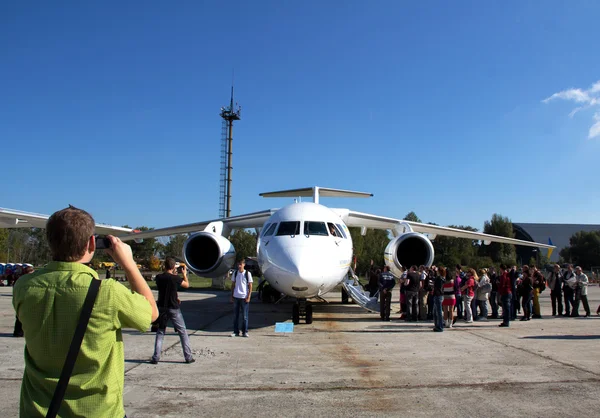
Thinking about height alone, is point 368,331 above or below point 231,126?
below

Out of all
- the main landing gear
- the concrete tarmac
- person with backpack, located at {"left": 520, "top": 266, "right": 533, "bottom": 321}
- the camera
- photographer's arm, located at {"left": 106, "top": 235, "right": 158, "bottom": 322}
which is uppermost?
the camera

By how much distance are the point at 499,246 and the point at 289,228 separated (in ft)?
159

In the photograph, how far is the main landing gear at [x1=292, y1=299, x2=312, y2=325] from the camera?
10.5 meters

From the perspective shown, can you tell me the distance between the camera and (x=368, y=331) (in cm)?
970

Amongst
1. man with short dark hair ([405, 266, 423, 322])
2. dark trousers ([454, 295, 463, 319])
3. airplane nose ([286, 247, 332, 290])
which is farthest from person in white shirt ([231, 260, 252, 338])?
dark trousers ([454, 295, 463, 319])

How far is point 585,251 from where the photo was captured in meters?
53.7

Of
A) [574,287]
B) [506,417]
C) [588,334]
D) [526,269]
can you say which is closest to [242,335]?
[506,417]

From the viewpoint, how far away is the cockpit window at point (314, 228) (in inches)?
401

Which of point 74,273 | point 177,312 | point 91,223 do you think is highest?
point 91,223

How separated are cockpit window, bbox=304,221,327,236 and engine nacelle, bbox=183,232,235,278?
14.4 ft

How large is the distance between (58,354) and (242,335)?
717cm

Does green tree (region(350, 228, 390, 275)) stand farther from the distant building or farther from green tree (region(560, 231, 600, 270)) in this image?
green tree (region(560, 231, 600, 270))

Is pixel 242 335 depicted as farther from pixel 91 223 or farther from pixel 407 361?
pixel 91 223

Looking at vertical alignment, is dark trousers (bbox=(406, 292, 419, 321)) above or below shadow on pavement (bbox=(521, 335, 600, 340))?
above
